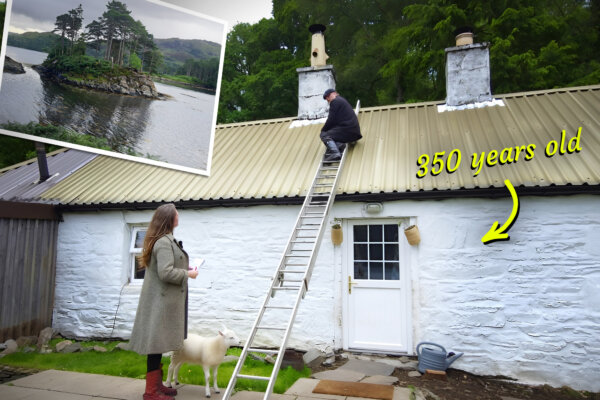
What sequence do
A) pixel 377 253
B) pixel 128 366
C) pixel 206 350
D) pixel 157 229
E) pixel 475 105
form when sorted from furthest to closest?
pixel 475 105, pixel 377 253, pixel 128 366, pixel 206 350, pixel 157 229

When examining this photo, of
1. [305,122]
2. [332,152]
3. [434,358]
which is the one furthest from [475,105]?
[434,358]

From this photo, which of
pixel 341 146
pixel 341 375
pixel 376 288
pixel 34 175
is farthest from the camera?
pixel 34 175

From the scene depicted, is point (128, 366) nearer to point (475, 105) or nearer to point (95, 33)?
point (95, 33)

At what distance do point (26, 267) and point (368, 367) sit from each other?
612 cm

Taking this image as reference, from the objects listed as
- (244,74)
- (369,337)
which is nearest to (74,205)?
(369,337)

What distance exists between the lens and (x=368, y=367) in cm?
575

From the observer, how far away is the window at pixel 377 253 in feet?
21.5

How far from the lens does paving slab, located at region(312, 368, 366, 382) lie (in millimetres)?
5208

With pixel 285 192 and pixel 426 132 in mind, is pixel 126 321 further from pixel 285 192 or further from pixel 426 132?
pixel 426 132

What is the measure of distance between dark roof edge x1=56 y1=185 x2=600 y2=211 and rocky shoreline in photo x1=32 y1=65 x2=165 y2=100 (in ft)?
11.2

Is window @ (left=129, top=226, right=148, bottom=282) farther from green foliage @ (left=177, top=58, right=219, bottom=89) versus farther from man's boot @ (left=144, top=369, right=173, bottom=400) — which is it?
green foliage @ (left=177, top=58, right=219, bottom=89)

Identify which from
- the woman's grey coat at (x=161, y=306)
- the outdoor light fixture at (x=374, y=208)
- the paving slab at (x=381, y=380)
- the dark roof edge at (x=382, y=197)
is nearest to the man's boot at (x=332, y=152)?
the dark roof edge at (x=382, y=197)

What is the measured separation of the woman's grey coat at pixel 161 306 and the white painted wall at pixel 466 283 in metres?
3.06

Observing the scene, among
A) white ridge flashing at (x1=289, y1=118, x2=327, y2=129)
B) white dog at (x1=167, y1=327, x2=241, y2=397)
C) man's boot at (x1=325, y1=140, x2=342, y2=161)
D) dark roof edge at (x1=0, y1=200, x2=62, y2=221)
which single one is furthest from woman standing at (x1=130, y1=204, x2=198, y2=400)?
white ridge flashing at (x1=289, y1=118, x2=327, y2=129)
